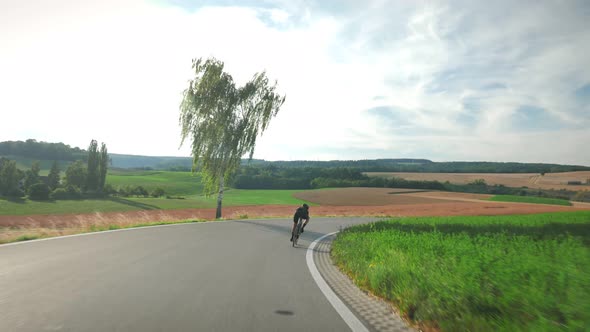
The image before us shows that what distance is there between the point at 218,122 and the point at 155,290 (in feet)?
70.0

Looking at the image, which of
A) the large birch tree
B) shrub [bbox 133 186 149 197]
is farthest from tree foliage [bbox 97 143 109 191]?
the large birch tree

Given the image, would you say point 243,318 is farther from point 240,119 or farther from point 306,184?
point 306,184

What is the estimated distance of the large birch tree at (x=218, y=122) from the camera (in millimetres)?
25953

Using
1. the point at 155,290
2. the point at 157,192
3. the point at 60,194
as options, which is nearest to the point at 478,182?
the point at 157,192

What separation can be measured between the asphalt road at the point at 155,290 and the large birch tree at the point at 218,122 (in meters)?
16.1

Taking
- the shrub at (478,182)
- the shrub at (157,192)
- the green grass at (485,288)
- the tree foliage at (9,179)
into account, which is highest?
the shrub at (478,182)

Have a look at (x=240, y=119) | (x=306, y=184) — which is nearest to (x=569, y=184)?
(x=306, y=184)

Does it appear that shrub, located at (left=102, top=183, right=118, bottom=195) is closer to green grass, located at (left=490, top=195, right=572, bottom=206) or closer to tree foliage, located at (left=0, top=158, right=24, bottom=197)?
tree foliage, located at (left=0, top=158, right=24, bottom=197)

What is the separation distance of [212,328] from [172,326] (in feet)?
1.41

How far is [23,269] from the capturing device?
6941 millimetres

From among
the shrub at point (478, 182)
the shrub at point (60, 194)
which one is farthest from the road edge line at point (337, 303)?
the shrub at point (478, 182)

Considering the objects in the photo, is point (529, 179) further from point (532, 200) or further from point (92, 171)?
point (92, 171)

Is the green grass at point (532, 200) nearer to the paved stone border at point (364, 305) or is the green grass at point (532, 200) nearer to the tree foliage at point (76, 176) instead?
the paved stone border at point (364, 305)

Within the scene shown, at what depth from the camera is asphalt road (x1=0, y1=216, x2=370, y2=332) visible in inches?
166
